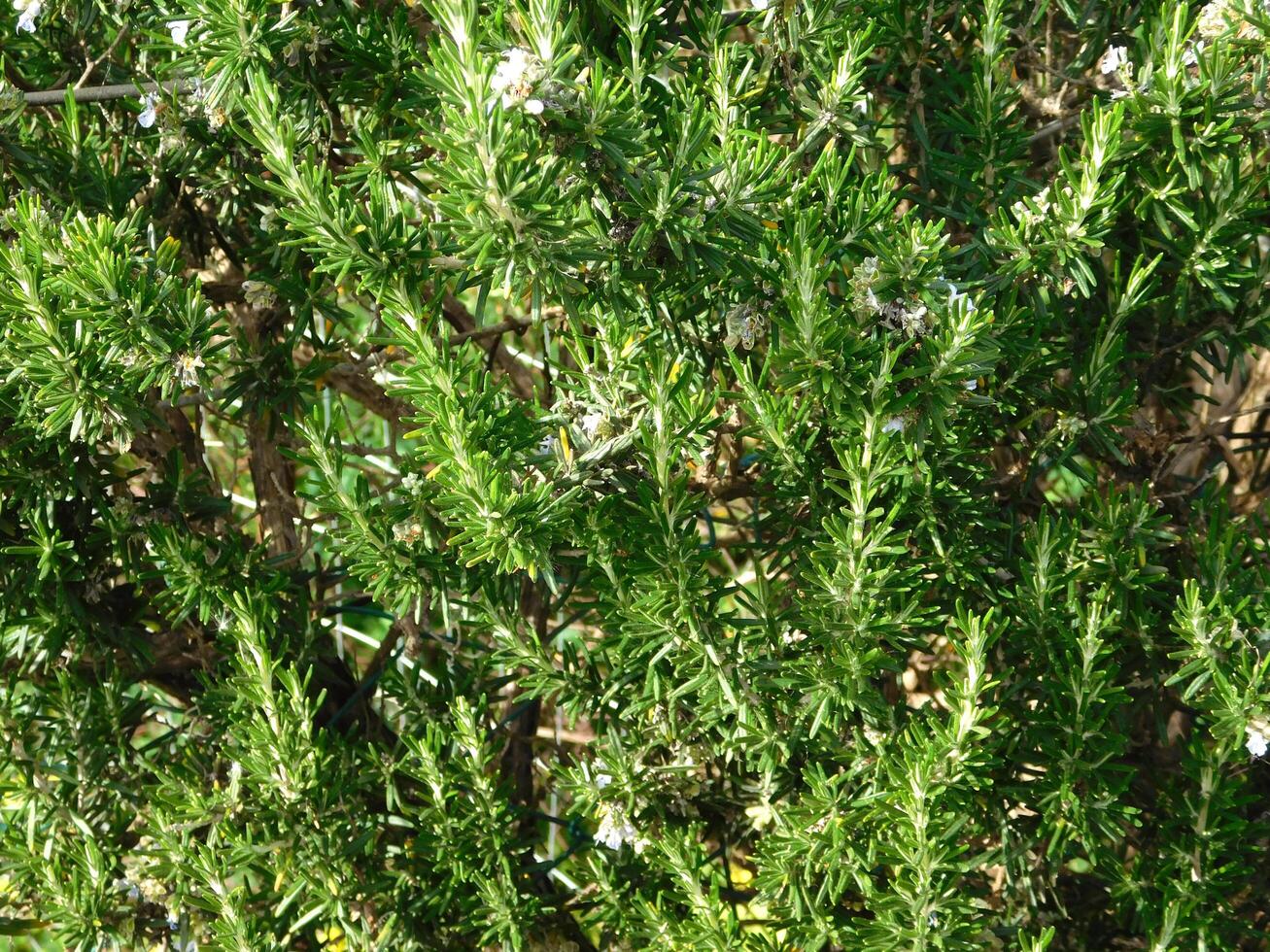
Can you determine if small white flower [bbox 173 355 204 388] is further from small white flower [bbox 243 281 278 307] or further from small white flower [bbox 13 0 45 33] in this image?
small white flower [bbox 13 0 45 33]

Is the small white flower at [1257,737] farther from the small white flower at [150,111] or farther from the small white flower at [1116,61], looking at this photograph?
the small white flower at [150,111]

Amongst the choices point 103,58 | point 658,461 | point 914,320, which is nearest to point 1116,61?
point 914,320

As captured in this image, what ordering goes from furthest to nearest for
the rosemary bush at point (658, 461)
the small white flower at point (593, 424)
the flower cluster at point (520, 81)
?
1. the small white flower at point (593, 424)
2. the rosemary bush at point (658, 461)
3. the flower cluster at point (520, 81)

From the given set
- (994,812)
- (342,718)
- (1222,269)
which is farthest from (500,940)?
(1222,269)

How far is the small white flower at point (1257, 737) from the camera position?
5.88ft

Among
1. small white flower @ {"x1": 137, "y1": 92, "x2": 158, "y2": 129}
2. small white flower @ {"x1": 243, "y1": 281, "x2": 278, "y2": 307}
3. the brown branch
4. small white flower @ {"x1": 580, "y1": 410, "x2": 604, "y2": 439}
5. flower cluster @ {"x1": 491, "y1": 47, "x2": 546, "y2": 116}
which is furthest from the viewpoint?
the brown branch

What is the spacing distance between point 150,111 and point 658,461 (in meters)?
1.07

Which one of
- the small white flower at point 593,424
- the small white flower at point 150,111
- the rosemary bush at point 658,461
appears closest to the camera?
the rosemary bush at point 658,461

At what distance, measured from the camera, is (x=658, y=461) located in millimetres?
1782

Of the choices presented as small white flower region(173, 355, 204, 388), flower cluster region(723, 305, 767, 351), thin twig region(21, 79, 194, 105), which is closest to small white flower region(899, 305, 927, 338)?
flower cluster region(723, 305, 767, 351)

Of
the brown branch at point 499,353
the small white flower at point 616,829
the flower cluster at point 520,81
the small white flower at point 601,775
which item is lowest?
the small white flower at point 616,829

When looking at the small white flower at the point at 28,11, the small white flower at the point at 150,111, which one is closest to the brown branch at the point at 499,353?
the small white flower at the point at 150,111

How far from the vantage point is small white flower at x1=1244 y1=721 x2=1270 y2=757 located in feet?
5.88

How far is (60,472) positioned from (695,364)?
1.10m
